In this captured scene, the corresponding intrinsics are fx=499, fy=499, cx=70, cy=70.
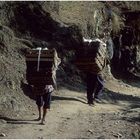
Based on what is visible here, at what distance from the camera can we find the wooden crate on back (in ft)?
36.2

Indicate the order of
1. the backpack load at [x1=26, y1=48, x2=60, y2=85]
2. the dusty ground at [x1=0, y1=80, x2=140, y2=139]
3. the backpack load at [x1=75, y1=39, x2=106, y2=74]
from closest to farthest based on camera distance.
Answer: the dusty ground at [x1=0, y1=80, x2=140, y2=139] → the backpack load at [x1=26, y1=48, x2=60, y2=85] → the backpack load at [x1=75, y1=39, x2=106, y2=74]

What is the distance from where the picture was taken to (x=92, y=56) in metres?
13.2

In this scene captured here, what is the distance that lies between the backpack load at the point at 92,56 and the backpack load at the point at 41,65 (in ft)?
6.85

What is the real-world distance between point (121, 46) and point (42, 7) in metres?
6.76

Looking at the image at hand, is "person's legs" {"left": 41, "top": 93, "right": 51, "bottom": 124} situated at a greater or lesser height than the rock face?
lesser

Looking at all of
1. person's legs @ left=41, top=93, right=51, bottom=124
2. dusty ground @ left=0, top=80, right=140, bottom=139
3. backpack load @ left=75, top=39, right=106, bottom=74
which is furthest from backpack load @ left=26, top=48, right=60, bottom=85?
backpack load @ left=75, top=39, right=106, bottom=74

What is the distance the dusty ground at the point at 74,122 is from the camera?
10.4m

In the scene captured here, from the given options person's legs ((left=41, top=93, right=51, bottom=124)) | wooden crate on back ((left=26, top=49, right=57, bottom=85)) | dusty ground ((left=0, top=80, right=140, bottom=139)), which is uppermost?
wooden crate on back ((left=26, top=49, right=57, bottom=85))

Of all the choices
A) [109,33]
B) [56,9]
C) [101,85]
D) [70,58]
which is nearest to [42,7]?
[56,9]

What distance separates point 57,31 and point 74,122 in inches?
303

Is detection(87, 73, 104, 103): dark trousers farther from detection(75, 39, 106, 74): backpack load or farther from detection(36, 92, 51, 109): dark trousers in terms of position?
detection(36, 92, 51, 109): dark trousers

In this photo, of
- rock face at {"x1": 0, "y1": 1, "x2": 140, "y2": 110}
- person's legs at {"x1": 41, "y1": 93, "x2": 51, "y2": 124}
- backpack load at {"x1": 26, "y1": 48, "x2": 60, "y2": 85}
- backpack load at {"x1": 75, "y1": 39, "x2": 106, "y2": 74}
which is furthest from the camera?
rock face at {"x1": 0, "y1": 1, "x2": 140, "y2": 110}

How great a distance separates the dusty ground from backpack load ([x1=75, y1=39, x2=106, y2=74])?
3.96ft

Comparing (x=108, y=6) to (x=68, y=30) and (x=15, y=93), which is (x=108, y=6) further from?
(x=15, y=93)
